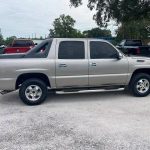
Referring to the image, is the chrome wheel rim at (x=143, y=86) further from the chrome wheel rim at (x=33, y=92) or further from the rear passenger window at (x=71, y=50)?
the chrome wheel rim at (x=33, y=92)

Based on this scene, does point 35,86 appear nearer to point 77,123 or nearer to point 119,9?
point 77,123

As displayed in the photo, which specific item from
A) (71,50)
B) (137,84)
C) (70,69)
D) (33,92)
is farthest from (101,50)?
(33,92)

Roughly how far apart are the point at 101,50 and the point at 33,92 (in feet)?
7.21

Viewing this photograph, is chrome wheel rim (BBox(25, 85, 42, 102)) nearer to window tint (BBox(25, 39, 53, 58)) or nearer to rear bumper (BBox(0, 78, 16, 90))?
rear bumper (BBox(0, 78, 16, 90))

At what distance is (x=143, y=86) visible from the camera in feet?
29.6

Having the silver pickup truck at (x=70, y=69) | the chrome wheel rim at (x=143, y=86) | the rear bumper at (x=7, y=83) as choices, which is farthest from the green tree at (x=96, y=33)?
the rear bumper at (x=7, y=83)

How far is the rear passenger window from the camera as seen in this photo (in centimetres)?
840

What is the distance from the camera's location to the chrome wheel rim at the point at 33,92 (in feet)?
26.6

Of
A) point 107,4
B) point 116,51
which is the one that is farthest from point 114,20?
point 116,51

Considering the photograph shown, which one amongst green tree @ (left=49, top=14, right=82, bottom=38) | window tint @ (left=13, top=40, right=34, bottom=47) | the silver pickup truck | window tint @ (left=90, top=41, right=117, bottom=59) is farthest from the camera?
green tree @ (left=49, top=14, right=82, bottom=38)

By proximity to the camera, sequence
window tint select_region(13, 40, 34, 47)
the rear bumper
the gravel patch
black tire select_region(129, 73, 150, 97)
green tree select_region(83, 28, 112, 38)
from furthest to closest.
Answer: green tree select_region(83, 28, 112, 38) < window tint select_region(13, 40, 34, 47) < black tire select_region(129, 73, 150, 97) < the rear bumper < the gravel patch

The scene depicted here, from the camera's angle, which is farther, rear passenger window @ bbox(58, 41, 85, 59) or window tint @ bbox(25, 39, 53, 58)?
rear passenger window @ bbox(58, 41, 85, 59)

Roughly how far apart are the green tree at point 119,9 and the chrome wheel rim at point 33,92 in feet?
52.1

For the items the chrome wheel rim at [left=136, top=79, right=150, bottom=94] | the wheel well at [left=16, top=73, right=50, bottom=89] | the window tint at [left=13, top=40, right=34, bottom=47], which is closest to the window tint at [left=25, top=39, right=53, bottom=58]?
the wheel well at [left=16, top=73, right=50, bottom=89]
